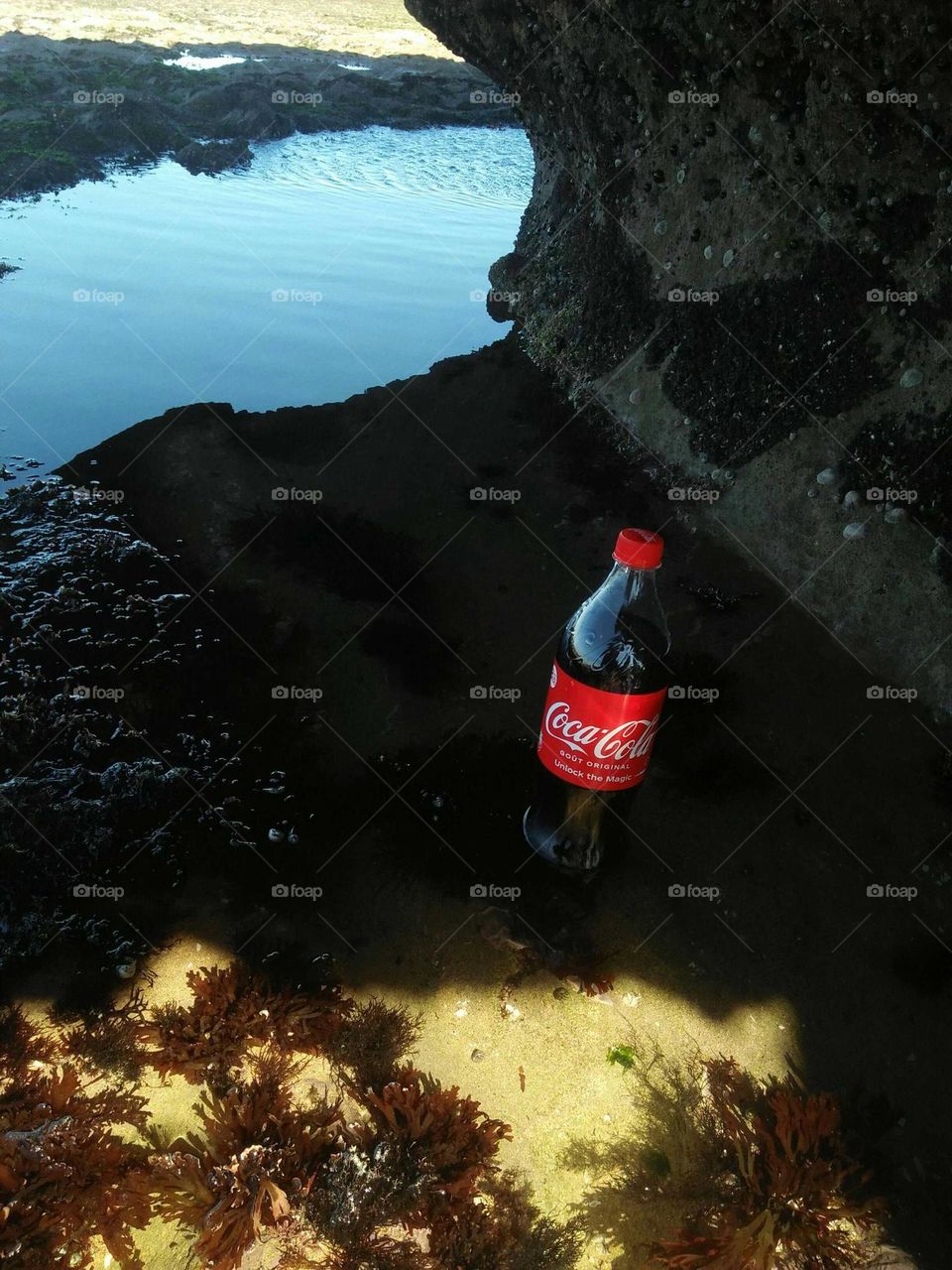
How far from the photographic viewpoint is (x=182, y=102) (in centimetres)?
2267

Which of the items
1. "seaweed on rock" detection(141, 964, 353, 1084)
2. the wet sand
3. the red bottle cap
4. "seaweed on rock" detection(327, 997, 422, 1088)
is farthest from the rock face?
"seaweed on rock" detection(141, 964, 353, 1084)

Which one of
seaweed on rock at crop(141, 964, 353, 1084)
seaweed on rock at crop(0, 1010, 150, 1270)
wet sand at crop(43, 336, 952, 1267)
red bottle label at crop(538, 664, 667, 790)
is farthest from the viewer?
wet sand at crop(43, 336, 952, 1267)

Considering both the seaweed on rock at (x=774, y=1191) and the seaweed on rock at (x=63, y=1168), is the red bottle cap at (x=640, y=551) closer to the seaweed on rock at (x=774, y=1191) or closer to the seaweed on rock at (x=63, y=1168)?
the seaweed on rock at (x=774, y=1191)

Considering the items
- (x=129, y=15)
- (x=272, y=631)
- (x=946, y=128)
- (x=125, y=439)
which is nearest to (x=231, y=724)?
(x=272, y=631)

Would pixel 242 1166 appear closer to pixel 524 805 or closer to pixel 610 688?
pixel 524 805

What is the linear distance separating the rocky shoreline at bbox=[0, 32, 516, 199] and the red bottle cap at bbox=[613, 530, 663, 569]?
11.5 m

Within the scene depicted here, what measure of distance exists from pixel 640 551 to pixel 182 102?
1000 inches

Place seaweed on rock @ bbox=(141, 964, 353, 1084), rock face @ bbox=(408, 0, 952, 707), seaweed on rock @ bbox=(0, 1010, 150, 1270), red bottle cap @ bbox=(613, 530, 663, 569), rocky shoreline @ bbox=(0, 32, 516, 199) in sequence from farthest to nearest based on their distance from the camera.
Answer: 1. rocky shoreline @ bbox=(0, 32, 516, 199)
2. rock face @ bbox=(408, 0, 952, 707)
3. seaweed on rock @ bbox=(141, 964, 353, 1084)
4. red bottle cap @ bbox=(613, 530, 663, 569)
5. seaweed on rock @ bbox=(0, 1010, 150, 1270)

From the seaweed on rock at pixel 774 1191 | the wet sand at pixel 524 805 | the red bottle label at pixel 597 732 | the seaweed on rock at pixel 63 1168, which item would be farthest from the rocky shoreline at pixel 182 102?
the seaweed on rock at pixel 63 1168

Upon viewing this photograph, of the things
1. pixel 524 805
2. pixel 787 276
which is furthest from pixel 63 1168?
pixel 787 276

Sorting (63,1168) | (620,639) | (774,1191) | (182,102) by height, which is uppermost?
(182,102)

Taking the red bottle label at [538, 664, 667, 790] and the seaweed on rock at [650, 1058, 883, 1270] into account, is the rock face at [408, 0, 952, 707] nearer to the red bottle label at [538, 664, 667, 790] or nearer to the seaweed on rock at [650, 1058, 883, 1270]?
the red bottle label at [538, 664, 667, 790]

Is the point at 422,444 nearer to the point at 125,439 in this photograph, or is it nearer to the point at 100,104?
the point at 125,439

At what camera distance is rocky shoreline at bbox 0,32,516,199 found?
18.3m
